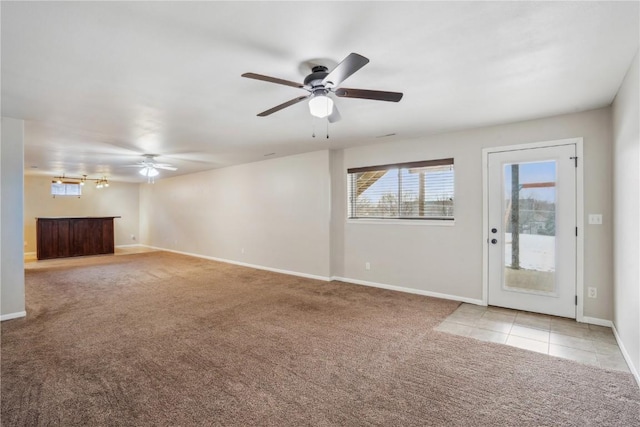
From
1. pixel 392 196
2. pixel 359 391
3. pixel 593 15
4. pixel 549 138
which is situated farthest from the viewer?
pixel 392 196

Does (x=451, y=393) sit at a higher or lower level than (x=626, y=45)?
lower

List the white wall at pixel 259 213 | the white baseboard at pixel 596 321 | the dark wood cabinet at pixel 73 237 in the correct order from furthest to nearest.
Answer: the dark wood cabinet at pixel 73 237 < the white wall at pixel 259 213 < the white baseboard at pixel 596 321

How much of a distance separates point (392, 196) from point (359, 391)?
3367mm

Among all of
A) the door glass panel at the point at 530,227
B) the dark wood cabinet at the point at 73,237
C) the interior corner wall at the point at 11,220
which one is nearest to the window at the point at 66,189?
the dark wood cabinet at the point at 73,237

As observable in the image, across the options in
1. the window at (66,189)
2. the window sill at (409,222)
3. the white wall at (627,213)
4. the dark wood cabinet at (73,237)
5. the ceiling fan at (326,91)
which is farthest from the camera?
the window at (66,189)

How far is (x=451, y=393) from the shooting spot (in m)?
2.12

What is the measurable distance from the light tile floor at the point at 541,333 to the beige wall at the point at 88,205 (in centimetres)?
1139

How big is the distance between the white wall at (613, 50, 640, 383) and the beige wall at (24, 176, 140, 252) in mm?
12795

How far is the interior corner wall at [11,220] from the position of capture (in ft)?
11.6

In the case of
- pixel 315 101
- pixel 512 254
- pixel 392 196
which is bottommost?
pixel 512 254

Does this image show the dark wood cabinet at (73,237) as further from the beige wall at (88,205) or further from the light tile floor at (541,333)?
the light tile floor at (541,333)

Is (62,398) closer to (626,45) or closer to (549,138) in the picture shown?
(626,45)

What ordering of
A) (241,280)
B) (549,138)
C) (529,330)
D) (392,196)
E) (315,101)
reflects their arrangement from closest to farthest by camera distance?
(315,101) < (529,330) < (549,138) < (392,196) < (241,280)

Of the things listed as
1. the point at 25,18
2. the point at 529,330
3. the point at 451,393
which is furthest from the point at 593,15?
the point at 25,18
